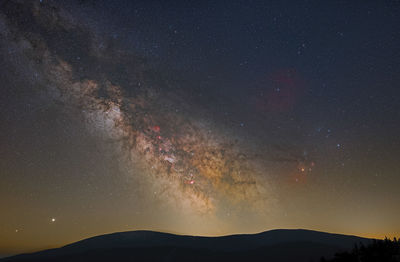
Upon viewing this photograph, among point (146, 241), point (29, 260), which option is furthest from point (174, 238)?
point (29, 260)

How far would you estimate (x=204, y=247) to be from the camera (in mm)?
87562

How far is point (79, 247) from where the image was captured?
99188 millimetres

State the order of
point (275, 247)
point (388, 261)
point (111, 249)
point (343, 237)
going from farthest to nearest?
point (343, 237), point (111, 249), point (275, 247), point (388, 261)

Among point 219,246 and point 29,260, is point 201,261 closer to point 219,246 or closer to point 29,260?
point 219,246

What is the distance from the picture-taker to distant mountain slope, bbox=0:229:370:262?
7275 cm

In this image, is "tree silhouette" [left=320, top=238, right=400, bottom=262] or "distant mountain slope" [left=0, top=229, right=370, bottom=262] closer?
"tree silhouette" [left=320, top=238, right=400, bottom=262]

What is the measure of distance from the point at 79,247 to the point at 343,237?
102m

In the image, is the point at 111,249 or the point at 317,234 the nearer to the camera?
the point at 111,249

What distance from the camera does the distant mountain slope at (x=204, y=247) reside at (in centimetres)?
7275

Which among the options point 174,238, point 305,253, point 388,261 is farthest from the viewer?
point 174,238

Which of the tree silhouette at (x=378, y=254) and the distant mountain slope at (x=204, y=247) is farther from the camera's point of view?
the distant mountain slope at (x=204, y=247)

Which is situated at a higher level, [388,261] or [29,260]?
[388,261]

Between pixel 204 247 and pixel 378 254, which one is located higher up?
pixel 378 254

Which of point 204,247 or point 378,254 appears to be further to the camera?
point 204,247
